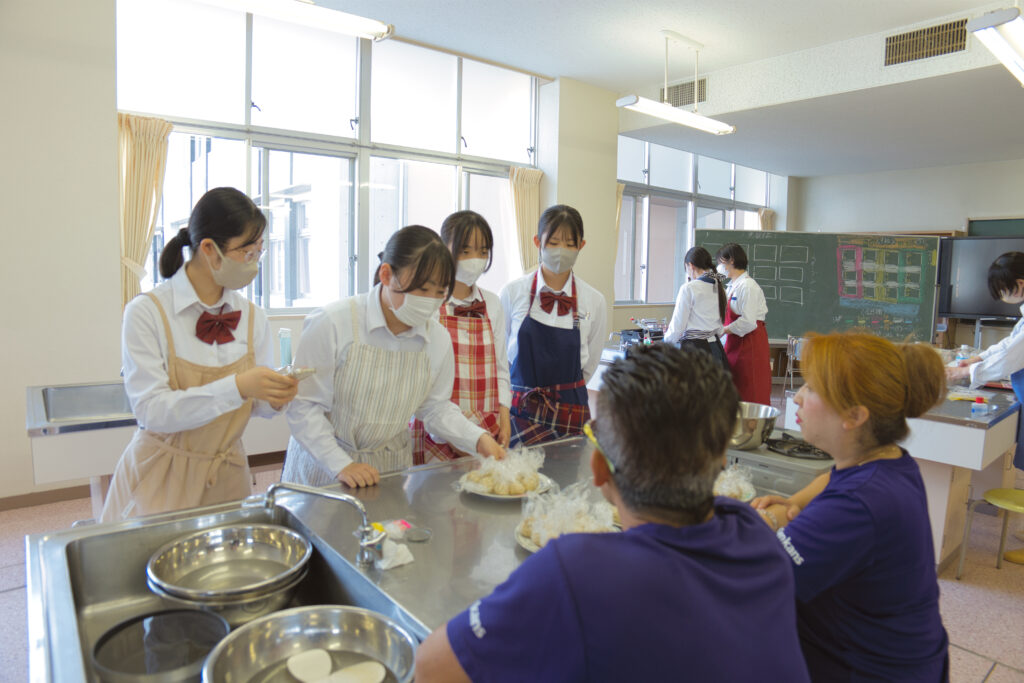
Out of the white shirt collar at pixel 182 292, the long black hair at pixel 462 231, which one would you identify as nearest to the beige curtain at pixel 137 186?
the long black hair at pixel 462 231

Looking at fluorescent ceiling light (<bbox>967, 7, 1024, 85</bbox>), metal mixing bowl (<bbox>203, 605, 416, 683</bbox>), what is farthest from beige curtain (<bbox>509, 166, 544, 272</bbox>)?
metal mixing bowl (<bbox>203, 605, 416, 683</bbox>)

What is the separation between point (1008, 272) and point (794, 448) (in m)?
2.31

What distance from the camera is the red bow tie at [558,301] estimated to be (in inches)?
105

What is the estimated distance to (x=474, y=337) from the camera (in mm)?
2414

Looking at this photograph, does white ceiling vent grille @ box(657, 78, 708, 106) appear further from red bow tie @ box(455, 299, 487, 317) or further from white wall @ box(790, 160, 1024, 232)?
red bow tie @ box(455, 299, 487, 317)

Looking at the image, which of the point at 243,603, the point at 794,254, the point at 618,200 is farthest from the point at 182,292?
the point at 794,254

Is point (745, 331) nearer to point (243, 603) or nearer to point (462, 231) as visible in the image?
point (462, 231)

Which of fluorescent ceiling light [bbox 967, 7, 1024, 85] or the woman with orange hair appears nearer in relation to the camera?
the woman with orange hair

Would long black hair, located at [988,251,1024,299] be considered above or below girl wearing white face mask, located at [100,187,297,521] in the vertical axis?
above

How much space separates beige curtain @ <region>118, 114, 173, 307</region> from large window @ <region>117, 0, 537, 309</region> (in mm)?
245

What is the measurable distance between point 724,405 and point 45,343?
442 cm

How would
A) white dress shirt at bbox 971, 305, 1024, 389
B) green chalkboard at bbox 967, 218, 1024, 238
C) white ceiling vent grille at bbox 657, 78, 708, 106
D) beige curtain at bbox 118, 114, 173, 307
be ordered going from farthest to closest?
1. green chalkboard at bbox 967, 218, 1024, 238
2. white ceiling vent grille at bbox 657, 78, 708, 106
3. beige curtain at bbox 118, 114, 173, 307
4. white dress shirt at bbox 971, 305, 1024, 389

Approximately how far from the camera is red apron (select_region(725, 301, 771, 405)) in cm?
509

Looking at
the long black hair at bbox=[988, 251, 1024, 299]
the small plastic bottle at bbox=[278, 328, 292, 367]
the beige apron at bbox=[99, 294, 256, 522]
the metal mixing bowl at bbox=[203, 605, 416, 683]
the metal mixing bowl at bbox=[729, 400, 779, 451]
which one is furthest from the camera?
the long black hair at bbox=[988, 251, 1024, 299]
